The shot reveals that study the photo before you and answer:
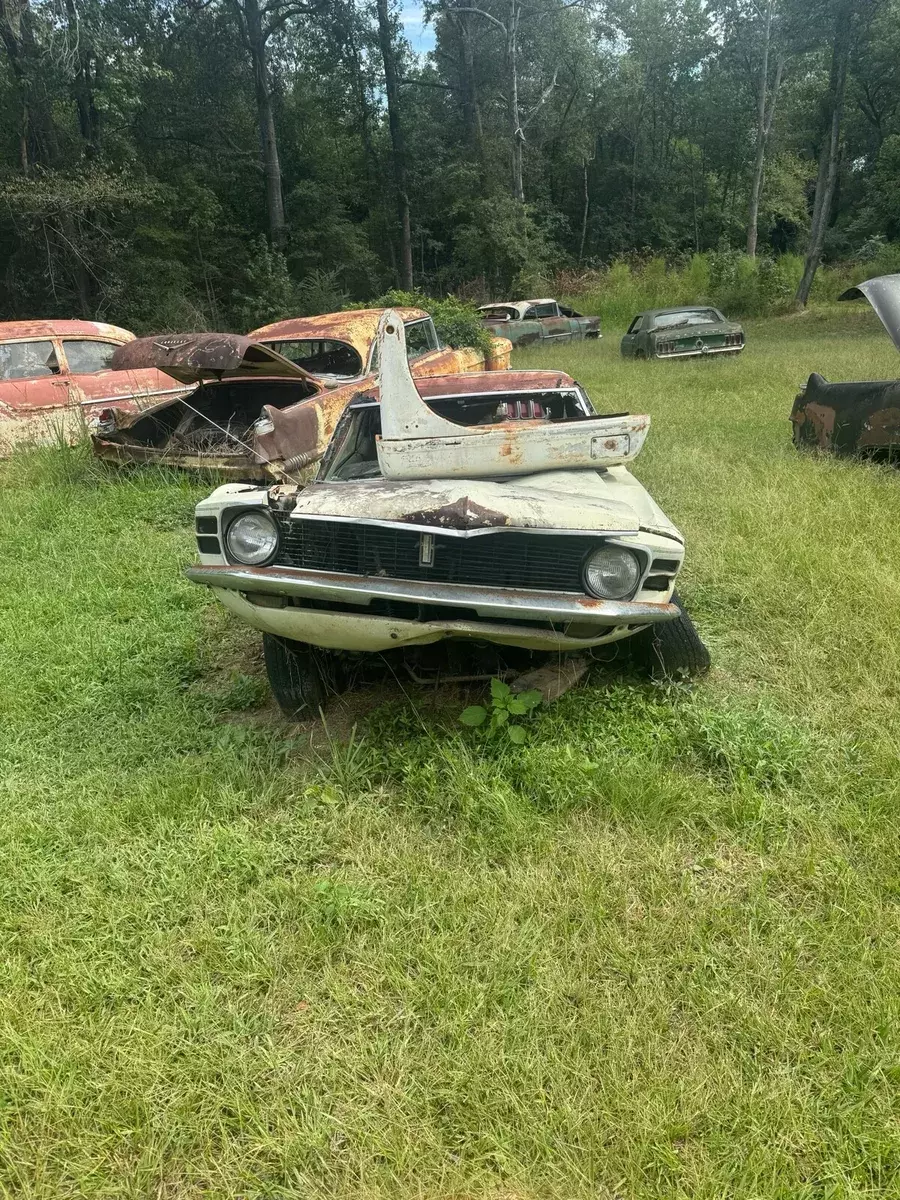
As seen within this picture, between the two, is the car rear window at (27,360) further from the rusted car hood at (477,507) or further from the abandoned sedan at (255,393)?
the rusted car hood at (477,507)

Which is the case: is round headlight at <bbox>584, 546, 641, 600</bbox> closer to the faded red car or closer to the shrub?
the faded red car

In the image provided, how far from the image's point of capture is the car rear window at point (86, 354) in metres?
8.34

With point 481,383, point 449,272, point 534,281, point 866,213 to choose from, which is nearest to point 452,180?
point 449,272

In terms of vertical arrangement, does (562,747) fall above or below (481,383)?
below

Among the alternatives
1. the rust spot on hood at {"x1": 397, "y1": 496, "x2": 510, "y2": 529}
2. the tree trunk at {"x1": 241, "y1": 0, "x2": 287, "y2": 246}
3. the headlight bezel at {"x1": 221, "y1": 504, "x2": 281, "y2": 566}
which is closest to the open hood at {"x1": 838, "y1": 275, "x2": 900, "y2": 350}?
the rust spot on hood at {"x1": 397, "y1": 496, "x2": 510, "y2": 529}

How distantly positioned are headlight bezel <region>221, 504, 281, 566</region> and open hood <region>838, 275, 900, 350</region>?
3744 mm

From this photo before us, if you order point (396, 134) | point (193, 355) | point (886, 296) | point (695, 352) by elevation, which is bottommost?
point (695, 352)

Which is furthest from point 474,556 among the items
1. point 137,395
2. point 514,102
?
point 514,102

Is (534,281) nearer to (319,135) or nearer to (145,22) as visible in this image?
(319,135)

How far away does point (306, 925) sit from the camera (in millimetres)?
2307

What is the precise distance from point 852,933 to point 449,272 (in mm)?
28553

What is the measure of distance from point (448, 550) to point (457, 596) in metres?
0.19

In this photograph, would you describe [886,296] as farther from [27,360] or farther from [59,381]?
[27,360]

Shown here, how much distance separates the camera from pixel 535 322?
1850 centimetres
